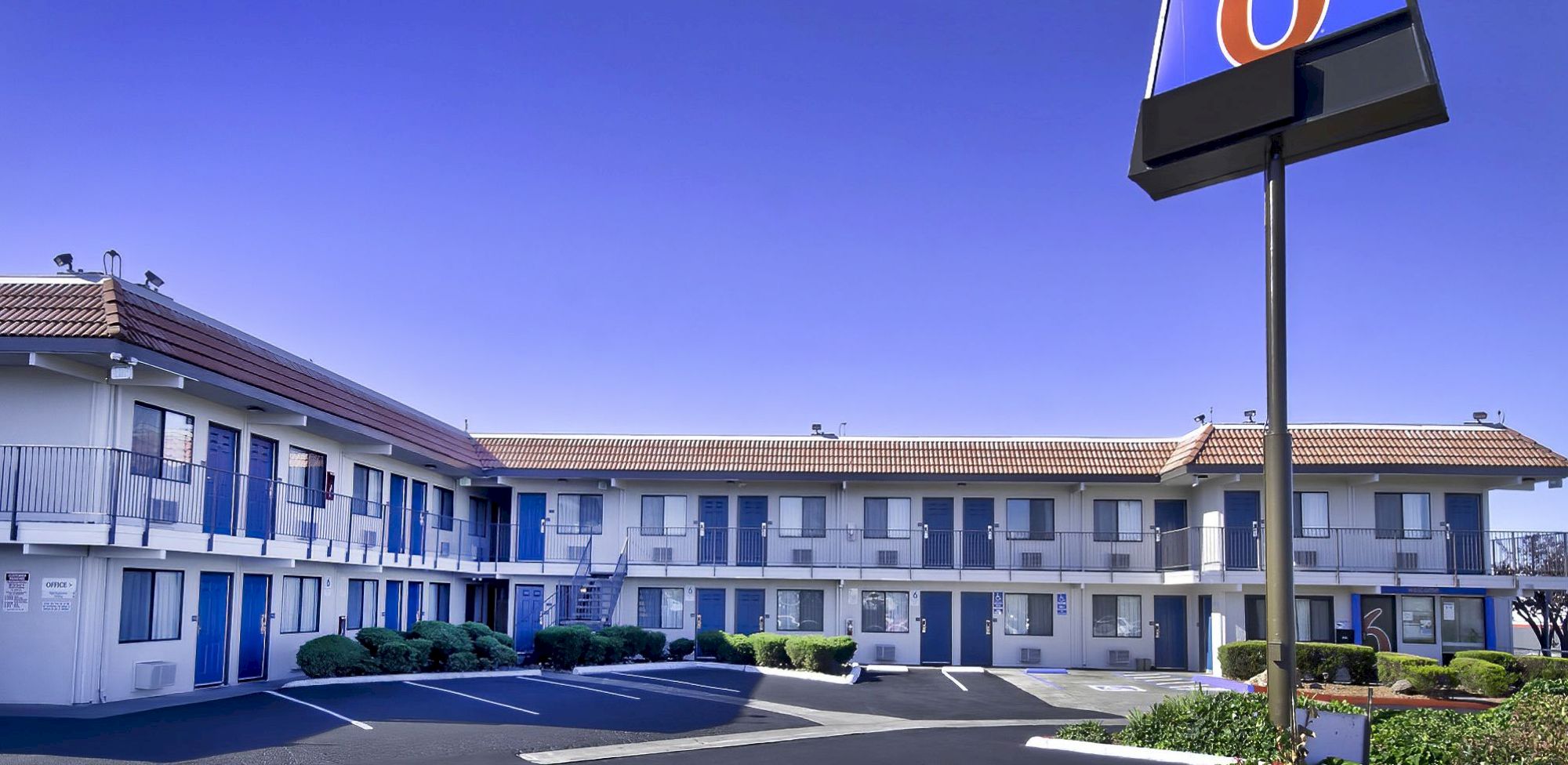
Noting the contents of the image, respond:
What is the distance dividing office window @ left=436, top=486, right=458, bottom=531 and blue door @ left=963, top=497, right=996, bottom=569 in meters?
13.4

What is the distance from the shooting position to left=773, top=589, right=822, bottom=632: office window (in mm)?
35938

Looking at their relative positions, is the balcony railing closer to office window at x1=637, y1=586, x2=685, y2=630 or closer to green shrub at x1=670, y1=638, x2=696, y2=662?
office window at x1=637, y1=586, x2=685, y2=630

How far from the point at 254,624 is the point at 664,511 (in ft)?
44.6

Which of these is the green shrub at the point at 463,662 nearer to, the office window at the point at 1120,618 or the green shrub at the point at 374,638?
the green shrub at the point at 374,638

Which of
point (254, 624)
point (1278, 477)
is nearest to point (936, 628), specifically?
point (254, 624)

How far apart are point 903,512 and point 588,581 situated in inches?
341

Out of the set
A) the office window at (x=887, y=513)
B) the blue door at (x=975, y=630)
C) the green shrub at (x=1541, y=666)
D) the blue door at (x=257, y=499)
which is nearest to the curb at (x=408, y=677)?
the blue door at (x=257, y=499)

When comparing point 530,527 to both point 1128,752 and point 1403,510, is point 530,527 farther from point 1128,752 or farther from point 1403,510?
point 1128,752

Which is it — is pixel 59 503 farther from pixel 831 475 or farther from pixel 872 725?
pixel 831 475

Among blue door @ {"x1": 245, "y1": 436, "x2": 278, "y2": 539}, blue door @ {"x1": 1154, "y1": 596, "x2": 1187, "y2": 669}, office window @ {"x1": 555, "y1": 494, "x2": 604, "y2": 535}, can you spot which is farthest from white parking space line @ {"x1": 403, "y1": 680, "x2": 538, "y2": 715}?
blue door @ {"x1": 1154, "y1": 596, "x2": 1187, "y2": 669}

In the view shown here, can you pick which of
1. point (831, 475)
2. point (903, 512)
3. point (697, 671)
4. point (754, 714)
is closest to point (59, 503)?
point (754, 714)

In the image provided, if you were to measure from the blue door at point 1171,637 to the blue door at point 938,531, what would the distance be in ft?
18.0

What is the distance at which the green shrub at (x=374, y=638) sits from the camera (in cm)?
2600

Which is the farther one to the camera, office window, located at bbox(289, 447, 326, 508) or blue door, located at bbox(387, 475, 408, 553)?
blue door, located at bbox(387, 475, 408, 553)
